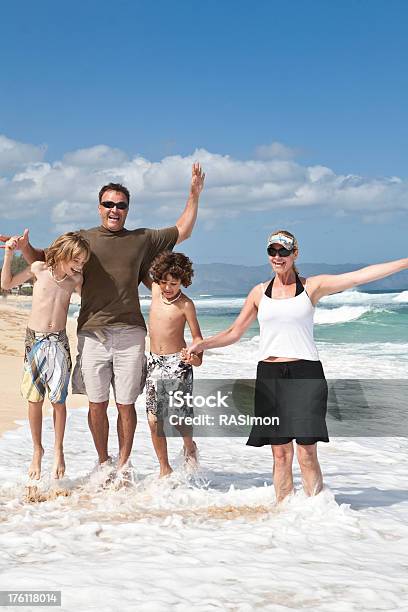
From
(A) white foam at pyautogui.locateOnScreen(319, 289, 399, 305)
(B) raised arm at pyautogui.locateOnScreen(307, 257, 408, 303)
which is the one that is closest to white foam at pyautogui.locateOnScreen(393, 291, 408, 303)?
(A) white foam at pyautogui.locateOnScreen(319, 289, 399, 305)

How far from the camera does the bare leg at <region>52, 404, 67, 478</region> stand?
218 inches

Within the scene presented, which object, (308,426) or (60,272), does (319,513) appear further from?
(60,272)

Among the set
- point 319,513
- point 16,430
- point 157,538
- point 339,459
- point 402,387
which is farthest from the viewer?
point 402,387

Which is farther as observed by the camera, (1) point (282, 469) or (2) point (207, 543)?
(1) point (282, 469)

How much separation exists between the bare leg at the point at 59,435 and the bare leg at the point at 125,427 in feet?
1.40

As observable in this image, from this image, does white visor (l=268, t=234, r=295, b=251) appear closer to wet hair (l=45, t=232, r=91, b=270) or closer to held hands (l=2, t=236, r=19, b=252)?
wet hair (l=45, t=232, r=91, b=270)

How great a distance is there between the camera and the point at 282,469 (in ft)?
16.8

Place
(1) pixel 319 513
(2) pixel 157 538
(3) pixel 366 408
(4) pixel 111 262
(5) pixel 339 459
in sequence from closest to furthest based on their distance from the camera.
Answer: (2) pixel 157 538 → (1) pixel 319 513 → (4) pixel 111 262 → (5) pixel 339 459 → (3) pixel 366 408

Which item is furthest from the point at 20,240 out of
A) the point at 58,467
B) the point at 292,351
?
the point at 292,351

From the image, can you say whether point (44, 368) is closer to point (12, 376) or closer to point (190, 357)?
point (190, 357)

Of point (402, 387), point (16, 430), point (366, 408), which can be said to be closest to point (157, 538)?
point (16, 430)

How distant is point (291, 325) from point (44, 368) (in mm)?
1943

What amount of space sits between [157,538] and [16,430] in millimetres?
4351

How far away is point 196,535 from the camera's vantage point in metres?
4.63
